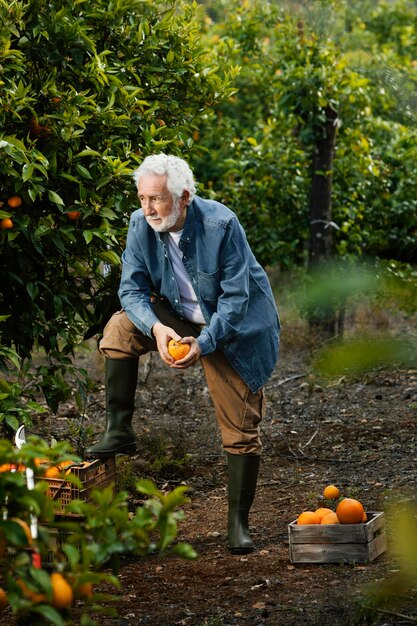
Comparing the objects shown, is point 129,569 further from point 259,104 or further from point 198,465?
point 259,104

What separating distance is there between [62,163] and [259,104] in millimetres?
6381

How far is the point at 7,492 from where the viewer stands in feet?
6.41

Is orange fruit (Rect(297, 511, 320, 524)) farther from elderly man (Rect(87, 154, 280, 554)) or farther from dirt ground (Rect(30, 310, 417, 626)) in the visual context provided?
elderly man (Rect(87, 154, 280, 554))

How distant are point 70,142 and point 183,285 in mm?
814

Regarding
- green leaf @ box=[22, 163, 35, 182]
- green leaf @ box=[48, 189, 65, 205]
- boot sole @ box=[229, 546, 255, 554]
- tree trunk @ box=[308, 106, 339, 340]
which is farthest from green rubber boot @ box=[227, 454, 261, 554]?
tree trunk @ box=[308, 106, 339, 340]

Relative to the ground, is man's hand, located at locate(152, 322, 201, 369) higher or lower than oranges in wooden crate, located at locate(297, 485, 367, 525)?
higher

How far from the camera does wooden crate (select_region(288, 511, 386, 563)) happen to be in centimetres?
369

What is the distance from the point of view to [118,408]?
13.4ft

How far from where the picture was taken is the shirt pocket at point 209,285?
3875 millimetres

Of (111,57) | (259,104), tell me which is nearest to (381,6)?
(259,104)

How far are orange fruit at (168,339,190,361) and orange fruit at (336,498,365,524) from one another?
0.78 meters

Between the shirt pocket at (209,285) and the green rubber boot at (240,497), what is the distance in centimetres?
61

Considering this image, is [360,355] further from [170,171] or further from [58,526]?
[170,171]

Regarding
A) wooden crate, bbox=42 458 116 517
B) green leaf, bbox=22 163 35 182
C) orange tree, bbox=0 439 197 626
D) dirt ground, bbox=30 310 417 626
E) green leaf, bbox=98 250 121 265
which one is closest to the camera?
orange tree, bbox=0 439 197 626
